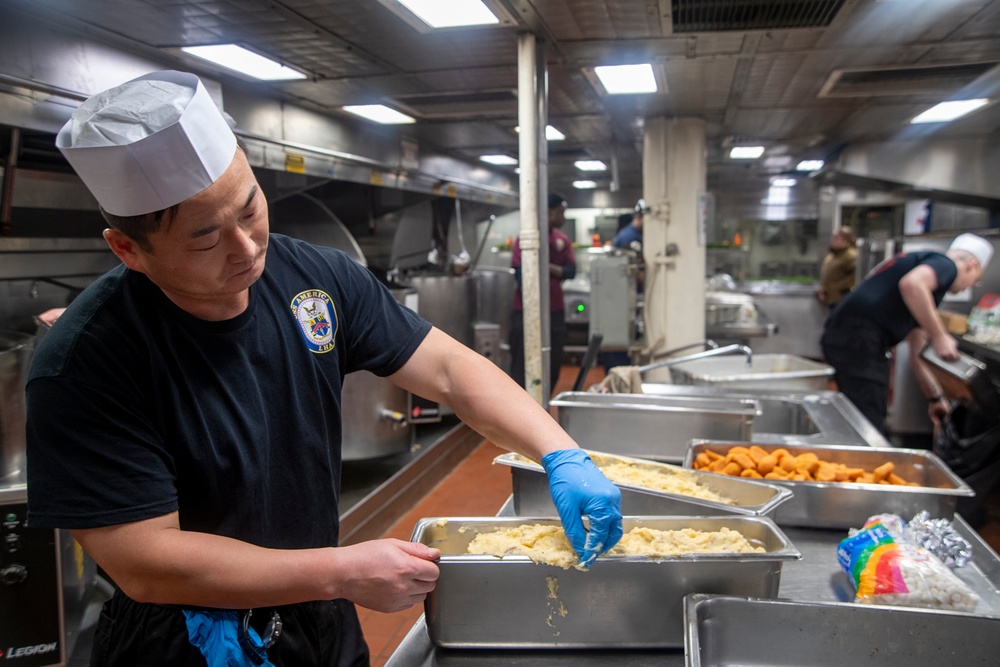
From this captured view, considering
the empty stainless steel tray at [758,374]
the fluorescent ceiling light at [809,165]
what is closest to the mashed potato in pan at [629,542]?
the empty stainless steel tray at [758,374]

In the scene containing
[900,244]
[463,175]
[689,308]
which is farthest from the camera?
[463,175]

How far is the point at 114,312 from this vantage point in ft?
3.49

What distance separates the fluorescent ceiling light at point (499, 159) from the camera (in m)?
6.09

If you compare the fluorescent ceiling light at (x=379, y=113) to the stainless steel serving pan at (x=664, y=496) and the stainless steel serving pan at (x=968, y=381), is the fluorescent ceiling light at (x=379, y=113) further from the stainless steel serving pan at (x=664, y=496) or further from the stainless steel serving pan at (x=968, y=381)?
the stainless steel serving pan at (x=968, y=381)

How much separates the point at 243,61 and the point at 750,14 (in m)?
2.07

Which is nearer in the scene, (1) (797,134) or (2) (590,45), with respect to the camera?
(2) (590,45)

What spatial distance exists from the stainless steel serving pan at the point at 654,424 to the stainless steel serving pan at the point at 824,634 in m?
1.20

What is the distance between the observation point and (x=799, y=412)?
2.83m

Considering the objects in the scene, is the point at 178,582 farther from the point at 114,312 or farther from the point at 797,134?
the point at 797,134

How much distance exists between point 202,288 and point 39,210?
7.75 feet

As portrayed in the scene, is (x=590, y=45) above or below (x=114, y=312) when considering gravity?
above

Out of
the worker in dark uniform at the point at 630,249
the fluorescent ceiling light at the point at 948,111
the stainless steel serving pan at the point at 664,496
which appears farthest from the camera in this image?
the worker in dark uniform at the point at 630,249

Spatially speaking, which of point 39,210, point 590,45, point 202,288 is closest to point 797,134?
point 590,45

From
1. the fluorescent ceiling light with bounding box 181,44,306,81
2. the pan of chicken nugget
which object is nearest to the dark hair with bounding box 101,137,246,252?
the pan of chicken nugget
